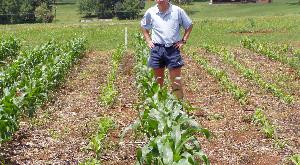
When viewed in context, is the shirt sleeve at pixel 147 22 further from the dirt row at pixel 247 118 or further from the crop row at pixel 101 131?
the dirt row at pixel 247 118

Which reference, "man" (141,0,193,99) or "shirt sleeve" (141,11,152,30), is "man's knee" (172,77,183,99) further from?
"shirt sleeve" (141,11,152,30)

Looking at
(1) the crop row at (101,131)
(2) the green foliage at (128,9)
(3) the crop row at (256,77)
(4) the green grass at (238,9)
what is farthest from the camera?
(2) the green foliage at (128,9)

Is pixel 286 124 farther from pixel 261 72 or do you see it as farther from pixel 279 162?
pixel 261 72

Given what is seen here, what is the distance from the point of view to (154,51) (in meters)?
8.16

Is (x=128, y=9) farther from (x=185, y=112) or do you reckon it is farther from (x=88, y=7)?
(x=185, y=112)

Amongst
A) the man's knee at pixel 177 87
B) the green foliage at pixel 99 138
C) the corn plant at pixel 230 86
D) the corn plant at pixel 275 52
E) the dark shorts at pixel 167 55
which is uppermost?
the dark shorts at pixel 167 55

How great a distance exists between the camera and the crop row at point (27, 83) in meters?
7.03

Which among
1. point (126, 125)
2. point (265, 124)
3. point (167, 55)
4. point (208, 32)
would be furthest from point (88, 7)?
point (265, 124)

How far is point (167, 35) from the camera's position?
8016 mm

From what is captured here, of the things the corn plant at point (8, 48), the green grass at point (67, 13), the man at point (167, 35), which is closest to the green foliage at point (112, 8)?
the green grass at point (67, 13)

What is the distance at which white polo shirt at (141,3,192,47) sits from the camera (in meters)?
7.98

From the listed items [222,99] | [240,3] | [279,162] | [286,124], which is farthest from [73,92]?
[240,3]

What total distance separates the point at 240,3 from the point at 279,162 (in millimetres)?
58486

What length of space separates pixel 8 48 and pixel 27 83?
8.73 meters
